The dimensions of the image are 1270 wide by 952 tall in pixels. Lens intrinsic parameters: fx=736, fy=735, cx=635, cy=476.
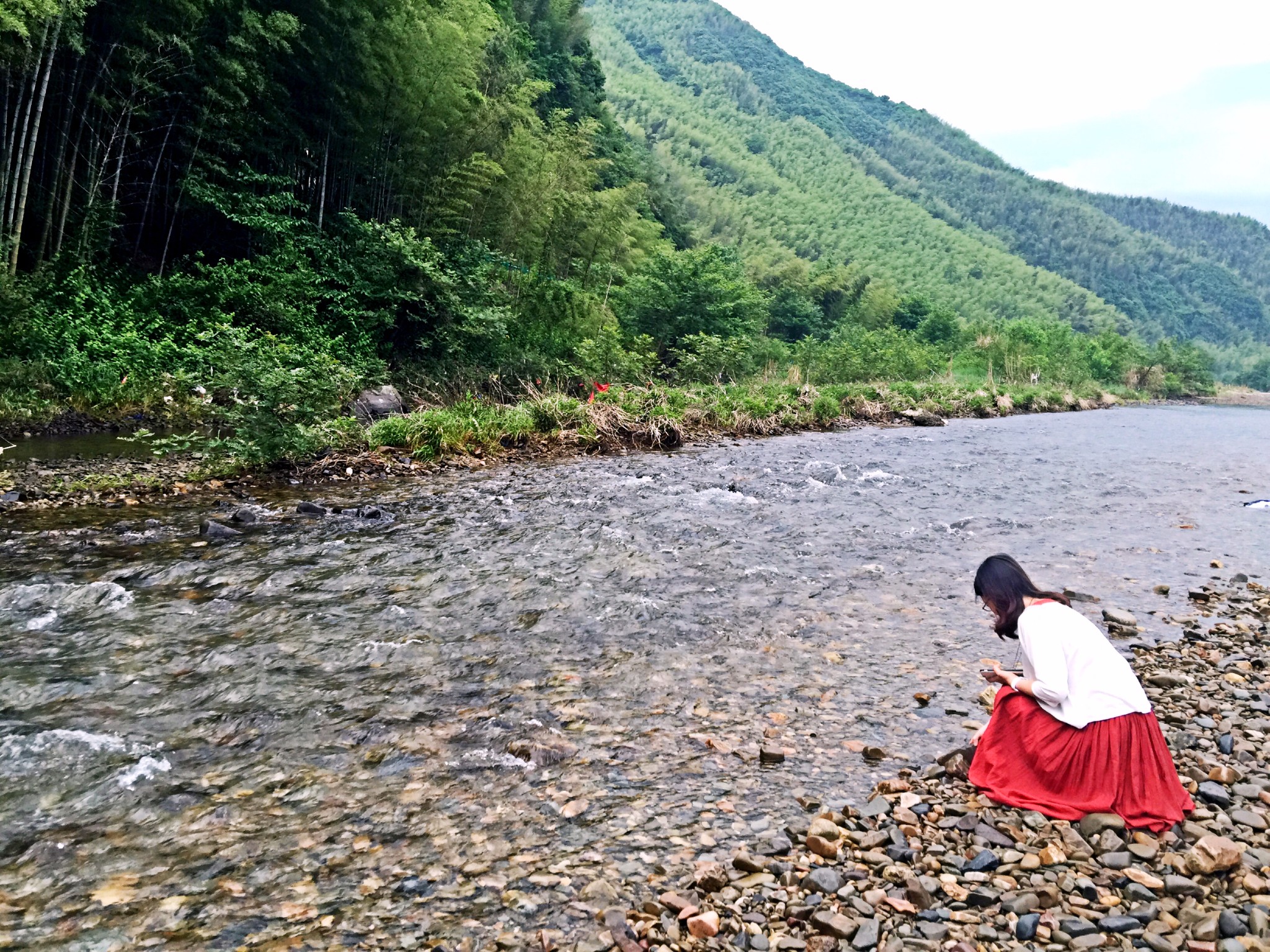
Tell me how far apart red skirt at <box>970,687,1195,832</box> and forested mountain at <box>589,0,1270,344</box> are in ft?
270

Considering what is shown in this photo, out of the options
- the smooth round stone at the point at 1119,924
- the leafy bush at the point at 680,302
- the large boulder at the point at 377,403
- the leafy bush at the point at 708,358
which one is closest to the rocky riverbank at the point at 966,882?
the smooth round stone at the point at 1119,924

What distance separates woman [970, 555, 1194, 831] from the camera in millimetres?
3328

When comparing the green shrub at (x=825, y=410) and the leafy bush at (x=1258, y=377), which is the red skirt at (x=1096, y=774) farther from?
the leafy bush at (x=1258, y=377)

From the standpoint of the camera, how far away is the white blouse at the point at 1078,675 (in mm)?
3355

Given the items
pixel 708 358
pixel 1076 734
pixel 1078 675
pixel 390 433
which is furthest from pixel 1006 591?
pixel 708 358

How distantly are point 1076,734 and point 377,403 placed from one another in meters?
14.0

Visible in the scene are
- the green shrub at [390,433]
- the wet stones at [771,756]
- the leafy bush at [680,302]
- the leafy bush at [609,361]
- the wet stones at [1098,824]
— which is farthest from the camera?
the leafy bush at [680,302]

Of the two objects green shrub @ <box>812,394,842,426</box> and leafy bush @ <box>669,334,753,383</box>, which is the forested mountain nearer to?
leafy bush @ <box>669,334,753,383</box>

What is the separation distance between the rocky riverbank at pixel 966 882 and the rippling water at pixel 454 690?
0.72 feet

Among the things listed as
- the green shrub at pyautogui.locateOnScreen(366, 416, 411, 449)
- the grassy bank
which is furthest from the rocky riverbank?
the green shrub at pyautogui.locateOnScreen(366, 416, 411, 449)

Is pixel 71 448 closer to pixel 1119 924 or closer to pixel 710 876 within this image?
pixel 710 876

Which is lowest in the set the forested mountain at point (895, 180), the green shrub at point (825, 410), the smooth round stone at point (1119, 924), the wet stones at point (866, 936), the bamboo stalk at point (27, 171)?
the wet stones at point (866, 936)

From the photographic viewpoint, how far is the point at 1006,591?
143 inches

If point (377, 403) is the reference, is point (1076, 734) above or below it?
below
